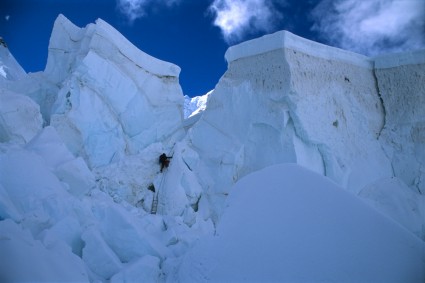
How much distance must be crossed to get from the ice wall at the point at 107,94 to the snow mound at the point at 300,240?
16.4 ft

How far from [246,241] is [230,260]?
23cm

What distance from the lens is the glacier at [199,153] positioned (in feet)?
10.6

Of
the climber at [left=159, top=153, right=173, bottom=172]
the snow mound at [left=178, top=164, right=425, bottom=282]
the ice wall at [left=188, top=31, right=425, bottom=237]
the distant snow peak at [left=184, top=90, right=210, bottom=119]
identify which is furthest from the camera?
the distant snow peak at [left=184, top=90, right=210, bottom=119]

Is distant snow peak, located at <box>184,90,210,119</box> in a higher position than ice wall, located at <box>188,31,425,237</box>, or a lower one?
higher

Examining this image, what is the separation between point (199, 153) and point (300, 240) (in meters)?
5.62

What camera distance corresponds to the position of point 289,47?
292 inches

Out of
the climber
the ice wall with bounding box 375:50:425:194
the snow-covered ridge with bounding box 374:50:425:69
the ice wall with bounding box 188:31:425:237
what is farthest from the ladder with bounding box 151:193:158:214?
the snow-covered ridge with bounding box 374:50:425:69

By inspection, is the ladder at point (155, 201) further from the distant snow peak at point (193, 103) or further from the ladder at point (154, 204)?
the distant snow peak at point (193, 103)

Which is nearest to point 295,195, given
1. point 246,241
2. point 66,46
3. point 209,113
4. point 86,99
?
point 246,241

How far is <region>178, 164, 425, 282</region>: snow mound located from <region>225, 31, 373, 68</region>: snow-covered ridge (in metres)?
4.76

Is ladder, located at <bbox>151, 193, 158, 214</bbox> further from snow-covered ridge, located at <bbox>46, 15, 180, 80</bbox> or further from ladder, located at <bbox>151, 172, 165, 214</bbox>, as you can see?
snow-covered ridge, located at <bbox>46, 15, 180, 80</bbox>

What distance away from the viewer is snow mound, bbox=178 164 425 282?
7.32 ft

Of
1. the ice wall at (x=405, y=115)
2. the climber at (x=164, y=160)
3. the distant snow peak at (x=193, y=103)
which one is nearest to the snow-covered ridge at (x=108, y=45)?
the climber at (x=164, y=160)

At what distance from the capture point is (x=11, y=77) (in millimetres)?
12195
